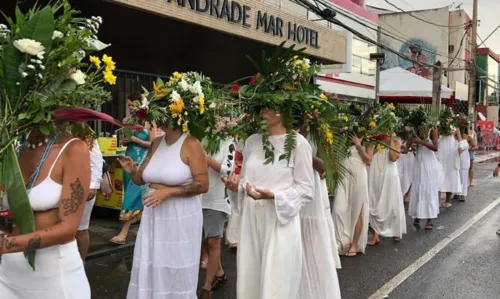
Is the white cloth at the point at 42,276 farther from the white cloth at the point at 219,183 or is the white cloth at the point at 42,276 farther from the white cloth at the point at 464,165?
the white cloth at the point at 464,165

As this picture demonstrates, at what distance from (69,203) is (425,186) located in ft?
25.9

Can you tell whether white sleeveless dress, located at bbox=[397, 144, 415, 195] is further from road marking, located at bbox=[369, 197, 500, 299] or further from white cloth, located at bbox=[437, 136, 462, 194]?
road marking, located at bbox=[369, 197, 500, 299]

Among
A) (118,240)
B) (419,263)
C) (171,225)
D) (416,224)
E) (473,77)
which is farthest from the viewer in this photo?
(473,77)

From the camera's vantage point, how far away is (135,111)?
4.10 metres

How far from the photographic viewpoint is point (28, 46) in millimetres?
2273

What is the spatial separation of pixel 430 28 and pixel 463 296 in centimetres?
3835

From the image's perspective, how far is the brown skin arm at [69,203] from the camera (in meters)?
2.41

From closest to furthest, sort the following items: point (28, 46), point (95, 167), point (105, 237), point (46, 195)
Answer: point (28, 46)
point (46, 195)
point (95, 167)
point (105, 237)

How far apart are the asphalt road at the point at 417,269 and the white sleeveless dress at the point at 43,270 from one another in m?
2.96

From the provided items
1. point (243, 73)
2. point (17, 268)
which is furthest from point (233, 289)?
point (243, 73)

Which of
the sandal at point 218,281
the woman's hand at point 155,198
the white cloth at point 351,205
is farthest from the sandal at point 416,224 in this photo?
the woman's hand at point 155,198

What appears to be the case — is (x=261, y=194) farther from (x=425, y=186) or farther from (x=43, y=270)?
(x=425, y=186)

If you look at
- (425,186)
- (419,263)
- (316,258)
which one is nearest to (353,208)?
(419,263)

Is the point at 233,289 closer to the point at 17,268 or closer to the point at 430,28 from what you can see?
the point at 17,268
